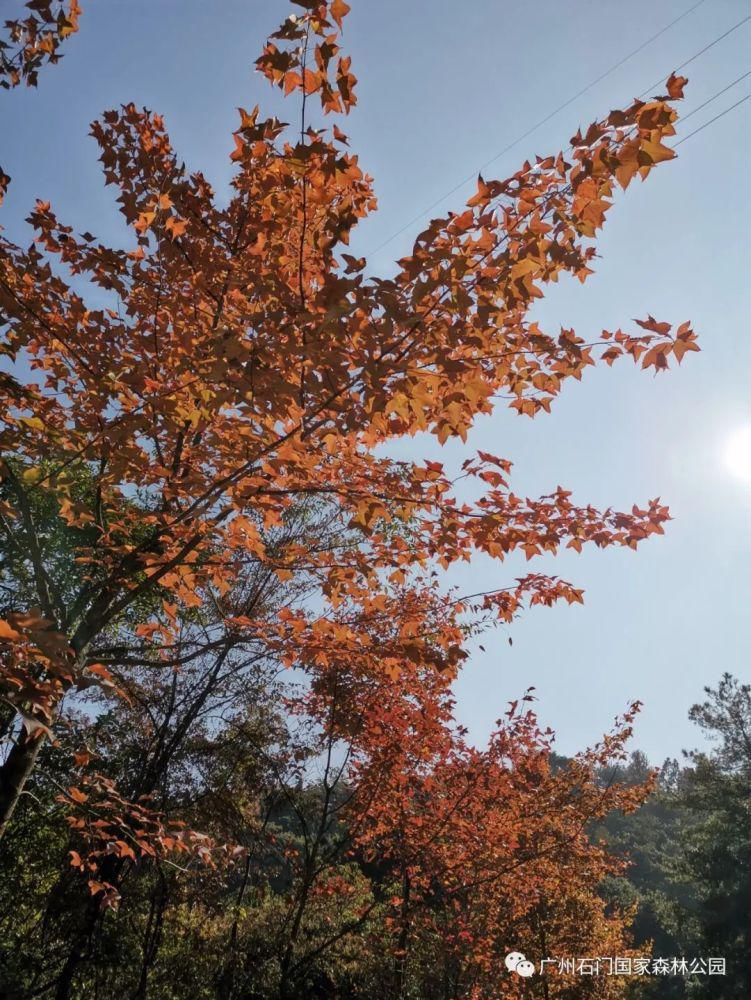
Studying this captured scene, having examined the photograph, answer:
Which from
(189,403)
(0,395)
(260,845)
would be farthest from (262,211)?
(260,845)

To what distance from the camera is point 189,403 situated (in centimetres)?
254

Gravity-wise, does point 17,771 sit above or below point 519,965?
above

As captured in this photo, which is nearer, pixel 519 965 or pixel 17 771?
pixel 17 771

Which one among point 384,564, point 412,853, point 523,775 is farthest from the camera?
point 523,775

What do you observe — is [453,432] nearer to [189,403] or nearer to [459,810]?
[189,403]

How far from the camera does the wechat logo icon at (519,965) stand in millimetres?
7773

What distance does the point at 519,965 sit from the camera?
311 inches

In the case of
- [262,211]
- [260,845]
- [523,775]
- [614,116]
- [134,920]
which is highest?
[262,211]

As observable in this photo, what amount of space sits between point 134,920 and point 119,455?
29.0ft

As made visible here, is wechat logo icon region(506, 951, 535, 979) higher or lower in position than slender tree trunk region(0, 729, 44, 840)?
lower

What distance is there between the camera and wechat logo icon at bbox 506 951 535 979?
306 inches

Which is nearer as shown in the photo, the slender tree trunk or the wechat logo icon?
the slender tree trunk

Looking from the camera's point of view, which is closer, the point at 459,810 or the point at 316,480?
the point at 316,480

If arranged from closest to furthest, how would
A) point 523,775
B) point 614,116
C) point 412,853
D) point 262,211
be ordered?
1. point 614,116
2. point 262,211
3. point 412,853
4. point 523,775
